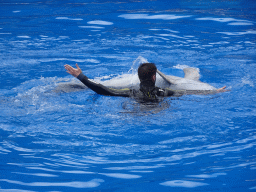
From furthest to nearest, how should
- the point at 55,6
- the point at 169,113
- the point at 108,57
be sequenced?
the point at 55,6 → the point at 108,57 → the point at 169,113

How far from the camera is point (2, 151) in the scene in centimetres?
456

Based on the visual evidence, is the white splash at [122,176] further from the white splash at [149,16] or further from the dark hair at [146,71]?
the white splash at [149,16]

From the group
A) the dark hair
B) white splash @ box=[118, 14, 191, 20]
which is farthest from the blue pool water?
white splash @ box=[118, 14, 191, 20]

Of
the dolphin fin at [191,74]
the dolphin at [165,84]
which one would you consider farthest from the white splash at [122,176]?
the dolphin fin at [191,74]

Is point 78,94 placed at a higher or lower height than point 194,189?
higher

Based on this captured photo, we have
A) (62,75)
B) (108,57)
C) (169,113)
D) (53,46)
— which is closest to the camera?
(169,113)

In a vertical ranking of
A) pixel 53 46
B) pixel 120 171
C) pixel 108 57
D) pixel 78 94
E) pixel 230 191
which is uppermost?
pixel 53 46

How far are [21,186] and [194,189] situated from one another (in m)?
2.13

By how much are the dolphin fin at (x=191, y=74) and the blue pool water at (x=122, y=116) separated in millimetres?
340

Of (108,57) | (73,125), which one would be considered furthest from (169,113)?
(108,57)

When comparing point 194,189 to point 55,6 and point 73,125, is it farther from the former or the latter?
point 55,6

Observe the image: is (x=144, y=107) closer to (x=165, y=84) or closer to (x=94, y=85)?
(x=94, y=85)

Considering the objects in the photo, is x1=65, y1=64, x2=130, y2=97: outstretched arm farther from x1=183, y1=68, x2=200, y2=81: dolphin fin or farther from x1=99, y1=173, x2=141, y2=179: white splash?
x1=183, y1=68, x2=200, y2=81: dolphin fin

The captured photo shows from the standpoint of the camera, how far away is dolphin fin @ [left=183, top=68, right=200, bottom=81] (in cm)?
734
